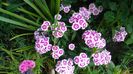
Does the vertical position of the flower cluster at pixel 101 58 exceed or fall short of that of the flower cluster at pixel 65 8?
it falls short

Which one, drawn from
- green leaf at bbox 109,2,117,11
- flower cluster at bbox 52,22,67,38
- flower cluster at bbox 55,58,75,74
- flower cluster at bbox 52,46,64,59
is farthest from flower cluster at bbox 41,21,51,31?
green leaf at bbox 109,2,117,11

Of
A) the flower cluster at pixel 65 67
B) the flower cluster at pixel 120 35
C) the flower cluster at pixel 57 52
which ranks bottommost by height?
the flower cluster at pixel 65 67

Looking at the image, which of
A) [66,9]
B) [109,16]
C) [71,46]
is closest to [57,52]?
[71,46]

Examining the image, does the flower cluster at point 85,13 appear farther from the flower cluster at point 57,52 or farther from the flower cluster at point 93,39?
the flower cluster at point 57,52

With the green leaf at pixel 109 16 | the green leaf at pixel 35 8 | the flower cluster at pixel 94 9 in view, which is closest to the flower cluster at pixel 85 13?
the flower cluster at pixel 94 9

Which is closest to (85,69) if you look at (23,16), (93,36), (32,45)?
(93,36)

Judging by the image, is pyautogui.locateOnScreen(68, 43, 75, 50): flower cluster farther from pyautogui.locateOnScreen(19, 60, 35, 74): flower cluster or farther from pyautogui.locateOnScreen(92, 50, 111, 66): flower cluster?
pyautogui.locateOnScreen(19, 60, 35, 74): flower cluster

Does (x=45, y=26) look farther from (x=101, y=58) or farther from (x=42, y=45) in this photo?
(x=101, y=58)
